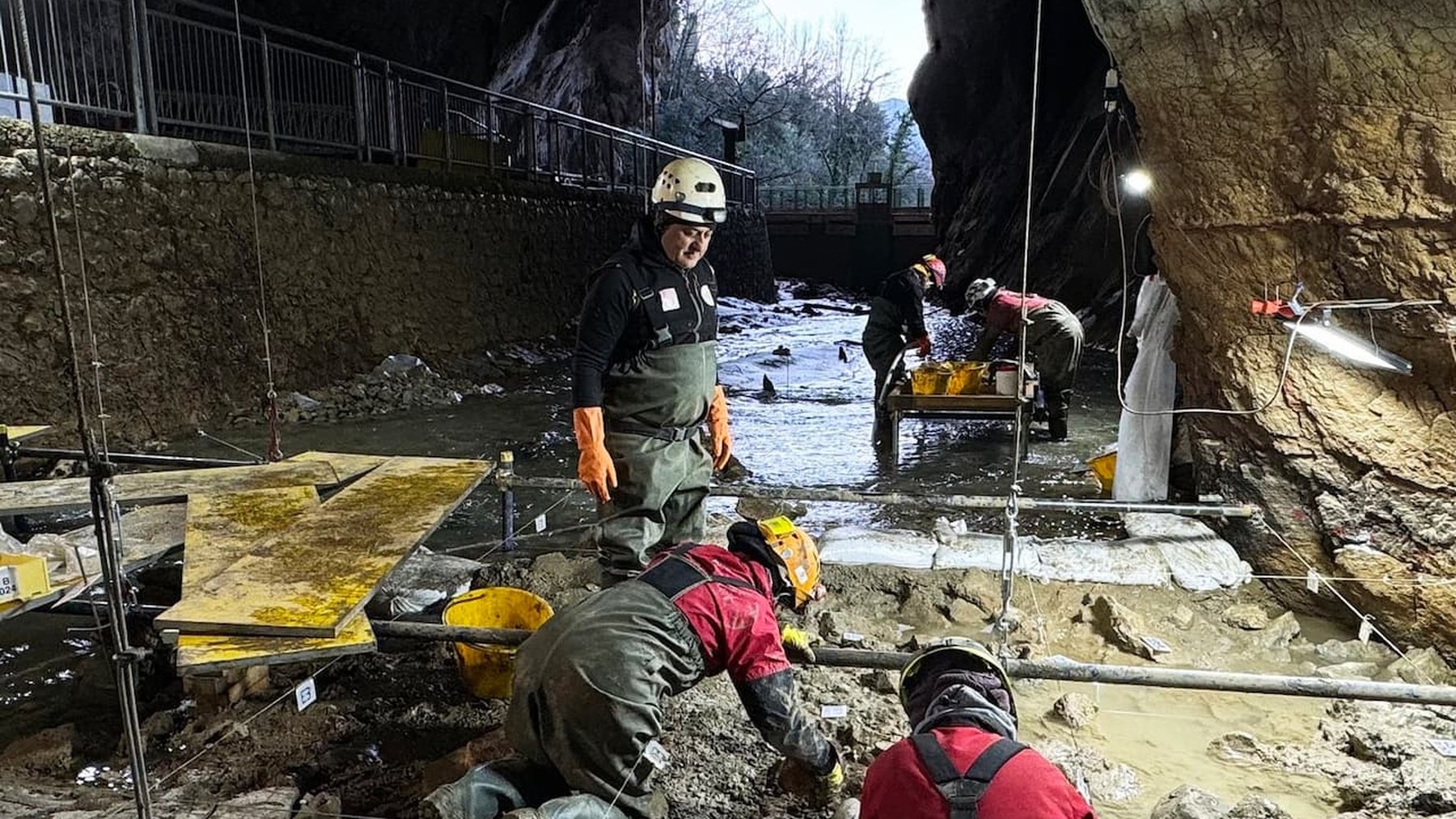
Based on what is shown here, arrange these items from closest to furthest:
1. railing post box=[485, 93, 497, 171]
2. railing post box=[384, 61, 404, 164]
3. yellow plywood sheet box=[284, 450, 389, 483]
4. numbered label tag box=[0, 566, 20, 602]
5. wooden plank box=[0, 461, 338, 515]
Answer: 1. numbered label tag box=[0, 566, 20, 602]
2. wooden plank box=[0, 461, 338, 515]
3. yellow plywood sheet box=[284, 450, 389, 483]
4. railing post box=[384, 61, 404, 164]
5. railing post box=[485, 93, 497, 171]

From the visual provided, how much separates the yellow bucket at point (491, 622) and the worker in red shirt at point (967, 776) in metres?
1.88

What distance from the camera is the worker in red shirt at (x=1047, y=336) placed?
8.23 meters

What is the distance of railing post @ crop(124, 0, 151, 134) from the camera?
8133mm

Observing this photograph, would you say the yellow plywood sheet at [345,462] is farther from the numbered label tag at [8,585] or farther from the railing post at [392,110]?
the railing post at [392,110]

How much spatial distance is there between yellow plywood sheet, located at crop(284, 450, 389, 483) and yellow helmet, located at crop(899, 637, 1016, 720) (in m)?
2.77

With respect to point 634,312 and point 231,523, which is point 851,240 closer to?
point 634,312

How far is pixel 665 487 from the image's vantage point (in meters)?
3.90

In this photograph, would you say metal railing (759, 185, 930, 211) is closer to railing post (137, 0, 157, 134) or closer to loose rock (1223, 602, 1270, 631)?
railing post (137, 0, 157, 134)

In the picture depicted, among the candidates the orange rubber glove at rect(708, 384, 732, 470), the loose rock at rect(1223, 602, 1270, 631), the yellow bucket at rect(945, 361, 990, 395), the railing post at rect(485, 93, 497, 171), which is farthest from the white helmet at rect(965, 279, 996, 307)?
the railing post at rect(485, 93, 497, 171)

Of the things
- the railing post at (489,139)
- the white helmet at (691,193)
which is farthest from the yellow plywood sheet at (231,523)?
the railing post at (489,139)

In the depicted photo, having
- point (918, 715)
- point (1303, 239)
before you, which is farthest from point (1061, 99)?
point (918, 715)

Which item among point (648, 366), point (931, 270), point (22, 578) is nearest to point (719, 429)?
point (648, 366)

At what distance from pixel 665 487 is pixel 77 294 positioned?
21.5ft

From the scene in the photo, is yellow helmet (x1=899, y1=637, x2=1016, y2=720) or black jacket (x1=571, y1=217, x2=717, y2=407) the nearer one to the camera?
yellow helmet (x1=899, y1=637, x2=1016, y2=720)
